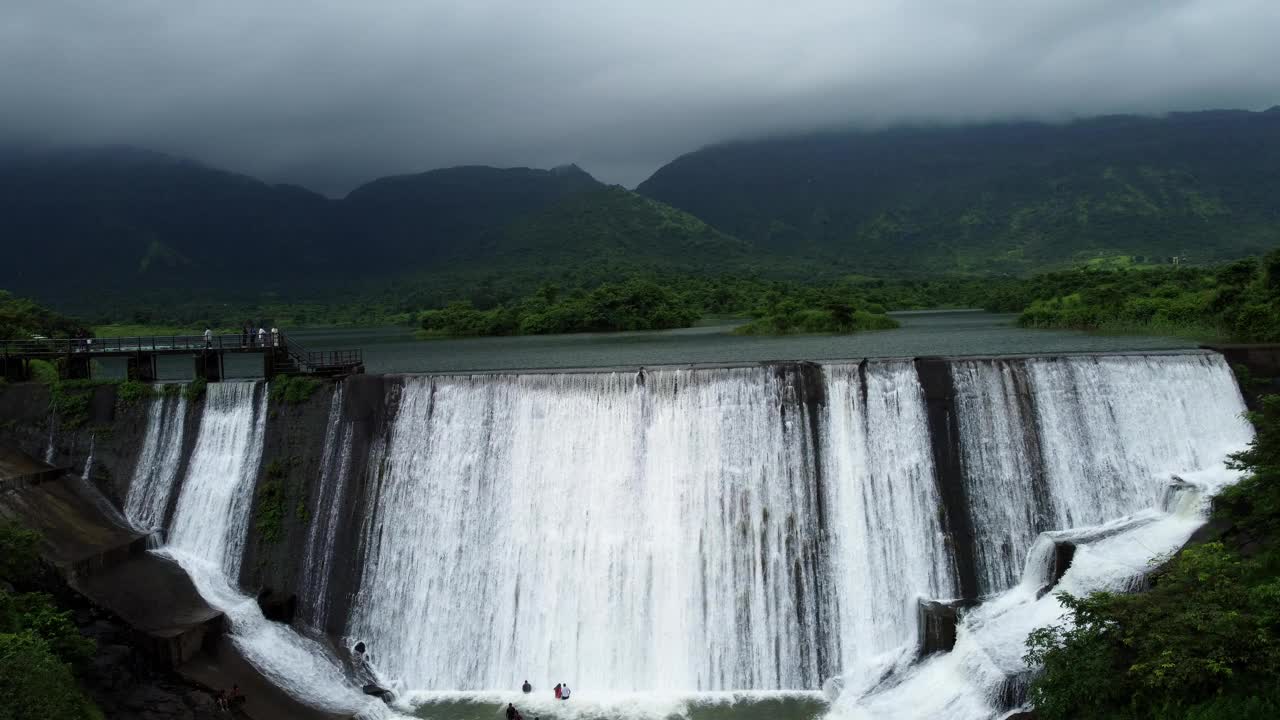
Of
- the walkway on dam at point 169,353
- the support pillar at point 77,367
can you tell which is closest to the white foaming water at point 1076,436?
the walkway on dam at point 169,353

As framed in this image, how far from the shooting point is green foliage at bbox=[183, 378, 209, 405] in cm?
2578

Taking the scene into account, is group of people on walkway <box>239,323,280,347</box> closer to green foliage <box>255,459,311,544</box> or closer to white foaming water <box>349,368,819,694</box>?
green foliage <box>255,459,311,544</box>

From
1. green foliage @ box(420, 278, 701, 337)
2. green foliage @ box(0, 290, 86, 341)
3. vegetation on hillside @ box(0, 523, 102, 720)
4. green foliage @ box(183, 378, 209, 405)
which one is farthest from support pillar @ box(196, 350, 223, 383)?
green foliage @ box(420, 278, 701, 337)

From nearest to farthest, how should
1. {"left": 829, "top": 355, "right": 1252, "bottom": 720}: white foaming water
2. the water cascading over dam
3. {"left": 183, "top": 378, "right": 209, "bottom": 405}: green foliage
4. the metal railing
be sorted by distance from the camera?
1. {"left": 829, "top": 355, "right": 1252, "bottom": 720}: white foaming water
2. the water cascading over dam
3. {"left": 183, "top": 378, "right": 209, "bottom": 405}: green foliage
4. the metal railing

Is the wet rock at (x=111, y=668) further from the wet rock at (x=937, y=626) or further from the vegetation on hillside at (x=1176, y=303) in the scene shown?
the vegetation on hillside at (x=1176, y=303)

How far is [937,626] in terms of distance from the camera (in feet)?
59.8

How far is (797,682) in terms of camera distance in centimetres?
1917

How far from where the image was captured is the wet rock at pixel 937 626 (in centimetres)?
1802

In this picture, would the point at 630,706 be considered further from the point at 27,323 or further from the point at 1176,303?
the point at 1176,303

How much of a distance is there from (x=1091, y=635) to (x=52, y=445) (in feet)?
98.9

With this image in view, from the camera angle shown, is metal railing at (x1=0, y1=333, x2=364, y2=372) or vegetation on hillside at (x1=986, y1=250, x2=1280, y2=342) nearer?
metal railing at (x1=0, y1=333, x2=364, y2=372)

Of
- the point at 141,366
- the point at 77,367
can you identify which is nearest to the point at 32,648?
the point at 141,366

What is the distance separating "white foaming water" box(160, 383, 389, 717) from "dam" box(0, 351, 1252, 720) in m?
0.09

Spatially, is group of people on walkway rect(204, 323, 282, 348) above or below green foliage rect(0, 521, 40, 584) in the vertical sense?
above
